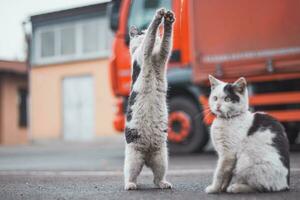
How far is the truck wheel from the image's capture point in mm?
11414

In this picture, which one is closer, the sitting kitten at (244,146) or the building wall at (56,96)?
the sitting kitten at (244,146)

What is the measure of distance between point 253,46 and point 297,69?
37.9 inches

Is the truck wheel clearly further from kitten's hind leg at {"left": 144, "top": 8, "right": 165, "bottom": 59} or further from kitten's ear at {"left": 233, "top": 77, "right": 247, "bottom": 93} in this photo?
kitten's ear at {"left": 233, "top": 77, "right": 247, "bottom": 93}

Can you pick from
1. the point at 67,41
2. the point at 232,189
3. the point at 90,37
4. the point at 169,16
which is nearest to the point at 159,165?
the point at 232,189

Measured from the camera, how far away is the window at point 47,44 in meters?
28.2

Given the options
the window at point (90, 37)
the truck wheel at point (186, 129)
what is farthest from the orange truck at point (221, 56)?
the window at point (90, 37)

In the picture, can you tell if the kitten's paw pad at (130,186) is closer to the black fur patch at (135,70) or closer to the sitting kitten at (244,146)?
the sitting kitten at (244,146)

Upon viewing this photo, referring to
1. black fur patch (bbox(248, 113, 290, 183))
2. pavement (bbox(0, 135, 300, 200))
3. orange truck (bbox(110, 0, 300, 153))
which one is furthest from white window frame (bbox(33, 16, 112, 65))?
black fur patch (bbox(248, 113, 290, 183))

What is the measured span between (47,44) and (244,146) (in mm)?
24401

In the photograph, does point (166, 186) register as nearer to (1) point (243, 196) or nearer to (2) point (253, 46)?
(1) point (243, 196)

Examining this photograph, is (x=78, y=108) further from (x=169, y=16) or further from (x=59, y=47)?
(x=169, y=16)

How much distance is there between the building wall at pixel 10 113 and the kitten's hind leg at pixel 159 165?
24315mm

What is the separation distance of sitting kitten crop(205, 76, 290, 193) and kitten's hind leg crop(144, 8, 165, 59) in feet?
2.51

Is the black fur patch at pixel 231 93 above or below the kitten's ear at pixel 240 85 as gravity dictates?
below
